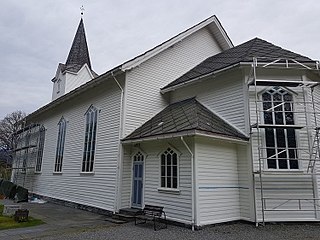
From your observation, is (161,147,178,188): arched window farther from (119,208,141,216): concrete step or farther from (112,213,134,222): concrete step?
(112,213,134,222): concrete step

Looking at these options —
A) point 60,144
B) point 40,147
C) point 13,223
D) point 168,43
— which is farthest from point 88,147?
point 40,147

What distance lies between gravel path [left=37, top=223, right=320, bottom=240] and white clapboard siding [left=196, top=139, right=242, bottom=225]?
43 cm

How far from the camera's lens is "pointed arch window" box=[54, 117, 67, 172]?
50.4ft

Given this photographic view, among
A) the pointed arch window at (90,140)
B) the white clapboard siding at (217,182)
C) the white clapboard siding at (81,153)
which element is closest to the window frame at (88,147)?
the pointed arch window at (90,140)

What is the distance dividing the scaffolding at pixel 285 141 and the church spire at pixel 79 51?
1623 cm

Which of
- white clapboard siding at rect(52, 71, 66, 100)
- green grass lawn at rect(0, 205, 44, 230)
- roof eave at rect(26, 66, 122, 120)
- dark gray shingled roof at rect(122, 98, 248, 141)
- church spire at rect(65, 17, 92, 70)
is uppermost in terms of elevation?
church spire at rect(65, 17, 92, 70)

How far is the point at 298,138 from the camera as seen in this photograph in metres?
9.26

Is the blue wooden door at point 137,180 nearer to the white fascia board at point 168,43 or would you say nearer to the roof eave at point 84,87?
the roof eave at point 84,87

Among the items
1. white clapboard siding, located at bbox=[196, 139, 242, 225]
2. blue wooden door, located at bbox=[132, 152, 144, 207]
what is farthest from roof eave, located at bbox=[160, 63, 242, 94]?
blue wooden door, located at bbox=[132, 152, 144, 207]

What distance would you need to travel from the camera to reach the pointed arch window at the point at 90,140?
12.5 metres

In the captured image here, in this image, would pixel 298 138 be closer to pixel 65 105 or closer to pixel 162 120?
pixel 162 120

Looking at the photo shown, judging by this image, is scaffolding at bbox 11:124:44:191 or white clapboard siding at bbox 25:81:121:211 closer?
white clapboard siding at bbox 25:81:121:211

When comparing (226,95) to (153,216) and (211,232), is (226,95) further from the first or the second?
(153,216)

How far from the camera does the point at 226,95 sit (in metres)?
10.3
